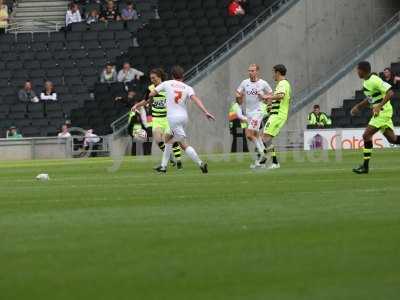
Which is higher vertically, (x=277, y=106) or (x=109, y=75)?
(x=109, y=75)

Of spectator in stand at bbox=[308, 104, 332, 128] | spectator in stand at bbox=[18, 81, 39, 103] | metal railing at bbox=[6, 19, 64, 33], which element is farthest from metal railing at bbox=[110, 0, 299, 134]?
metal railing at bbox=[6, 19, 64, 33]

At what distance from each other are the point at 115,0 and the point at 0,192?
3160 centimetres

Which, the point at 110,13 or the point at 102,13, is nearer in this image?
the point at 110,13

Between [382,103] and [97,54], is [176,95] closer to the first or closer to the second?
[382,103]

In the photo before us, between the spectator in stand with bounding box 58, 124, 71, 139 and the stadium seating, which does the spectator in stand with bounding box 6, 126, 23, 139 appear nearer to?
the spectator in stand with bounding box 58, 124, 71, 139

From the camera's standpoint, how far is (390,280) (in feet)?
25.5

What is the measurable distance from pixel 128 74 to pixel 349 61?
801 cm

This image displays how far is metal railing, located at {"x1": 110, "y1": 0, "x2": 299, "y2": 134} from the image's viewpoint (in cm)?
4541

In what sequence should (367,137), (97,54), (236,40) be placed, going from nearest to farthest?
(367,137)
(236,40)
(97,54)

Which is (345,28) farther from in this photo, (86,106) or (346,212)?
(346,212)

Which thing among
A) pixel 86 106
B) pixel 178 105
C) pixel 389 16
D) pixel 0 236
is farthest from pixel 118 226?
pixel 389 16

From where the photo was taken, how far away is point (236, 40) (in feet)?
151

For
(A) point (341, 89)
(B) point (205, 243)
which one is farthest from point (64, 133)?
(B) point (205, 243)

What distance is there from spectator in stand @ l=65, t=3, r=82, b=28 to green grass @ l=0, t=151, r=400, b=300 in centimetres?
3176
